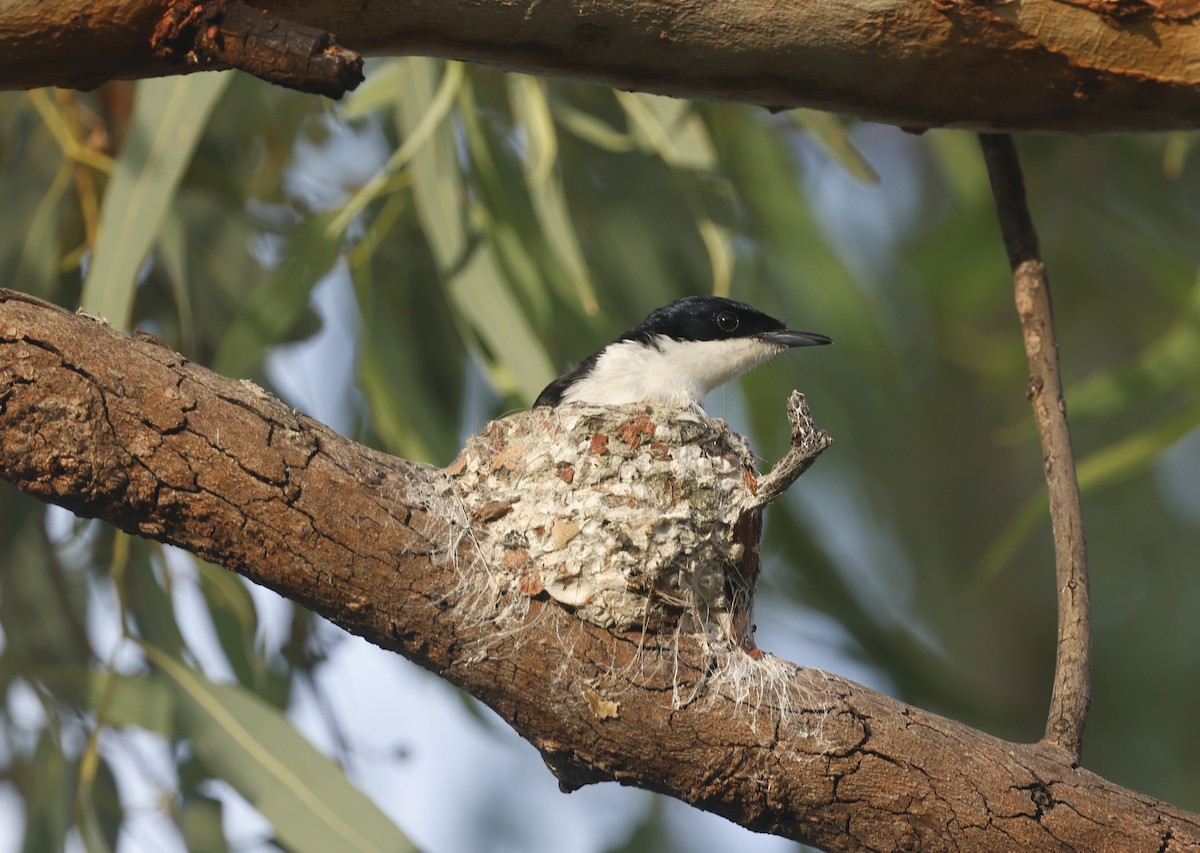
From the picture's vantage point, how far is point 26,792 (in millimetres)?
3936

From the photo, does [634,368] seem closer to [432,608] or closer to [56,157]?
[432,608]

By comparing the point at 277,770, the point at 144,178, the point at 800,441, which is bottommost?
the point at 277,770

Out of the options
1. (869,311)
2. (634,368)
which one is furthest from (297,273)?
(869,311)

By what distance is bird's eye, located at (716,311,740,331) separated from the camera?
3775mm

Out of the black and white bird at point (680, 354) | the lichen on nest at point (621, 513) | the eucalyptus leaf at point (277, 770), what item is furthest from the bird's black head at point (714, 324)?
the eucalyptus leaf at point (277, 770)

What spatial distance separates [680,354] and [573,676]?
1.71 meters

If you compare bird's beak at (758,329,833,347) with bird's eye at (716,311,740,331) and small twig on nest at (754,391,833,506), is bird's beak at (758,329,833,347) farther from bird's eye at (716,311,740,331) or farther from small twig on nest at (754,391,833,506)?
small twig on nest at (754,391,833,506)

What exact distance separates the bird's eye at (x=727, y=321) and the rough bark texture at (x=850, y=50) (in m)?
1.12

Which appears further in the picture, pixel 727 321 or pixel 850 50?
pixel 727 321

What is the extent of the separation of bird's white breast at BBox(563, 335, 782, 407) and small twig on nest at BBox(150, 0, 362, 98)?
5.74ft

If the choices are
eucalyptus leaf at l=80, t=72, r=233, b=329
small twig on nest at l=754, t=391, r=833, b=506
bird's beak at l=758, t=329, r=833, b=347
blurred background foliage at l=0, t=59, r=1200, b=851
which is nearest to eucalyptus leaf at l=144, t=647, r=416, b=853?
blurred background foliage at l=0, t=59, r=1200, b=851

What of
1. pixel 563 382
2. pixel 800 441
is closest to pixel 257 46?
pixel 800 441

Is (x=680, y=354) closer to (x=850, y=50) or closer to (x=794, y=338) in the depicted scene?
(x=794, y=338)

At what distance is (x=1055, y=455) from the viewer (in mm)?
2656
